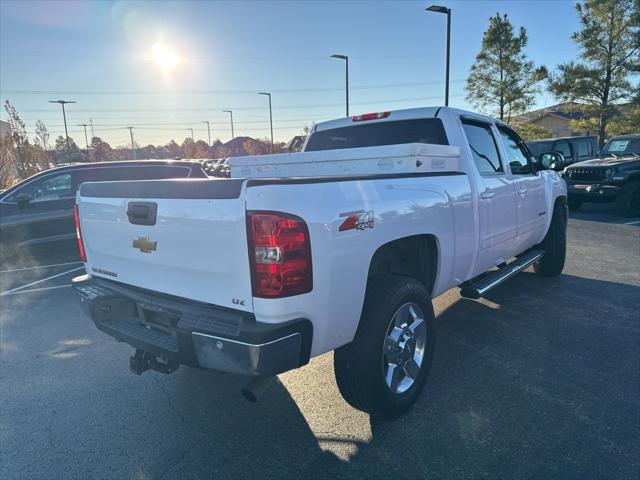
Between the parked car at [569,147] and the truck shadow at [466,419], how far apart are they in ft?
43.0

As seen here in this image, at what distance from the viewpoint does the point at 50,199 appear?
7.04 meters

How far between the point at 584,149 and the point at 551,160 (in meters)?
13.8

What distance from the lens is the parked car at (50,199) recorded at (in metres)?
6.86

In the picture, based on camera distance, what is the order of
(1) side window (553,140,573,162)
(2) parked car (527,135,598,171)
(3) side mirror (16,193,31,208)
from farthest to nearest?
(1) side window (553,140,573,162) → (2) parked car (527,135,598,171) → (3) side mirror (16,193,31,208)

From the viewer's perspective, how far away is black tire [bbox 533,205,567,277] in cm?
574

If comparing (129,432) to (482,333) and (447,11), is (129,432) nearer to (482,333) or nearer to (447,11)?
(482,333)

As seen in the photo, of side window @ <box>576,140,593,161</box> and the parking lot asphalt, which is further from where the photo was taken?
side window @ <box>576,140,593,161</box>

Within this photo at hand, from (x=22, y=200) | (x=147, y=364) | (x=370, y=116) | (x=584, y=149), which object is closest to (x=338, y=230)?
(x=147, y=364)

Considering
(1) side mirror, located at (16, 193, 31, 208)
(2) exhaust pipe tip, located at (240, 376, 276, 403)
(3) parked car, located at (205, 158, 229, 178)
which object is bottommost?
(2) exhaust pipe tip, located at (240, 376, 276, 403)

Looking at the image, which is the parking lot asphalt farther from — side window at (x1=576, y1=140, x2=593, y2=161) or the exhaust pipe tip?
side window at (x1=576, y1=140, x2=593, y2=161)

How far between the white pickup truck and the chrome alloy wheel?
1cm

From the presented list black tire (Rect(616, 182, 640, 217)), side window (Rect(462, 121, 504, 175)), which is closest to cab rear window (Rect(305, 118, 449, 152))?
side window (Rect(462, 121, 504, 175))

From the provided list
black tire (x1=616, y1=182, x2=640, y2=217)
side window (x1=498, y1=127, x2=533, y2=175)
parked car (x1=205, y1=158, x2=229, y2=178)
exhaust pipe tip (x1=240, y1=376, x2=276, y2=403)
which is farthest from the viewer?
black tire (x1=616, y1=182, x2=640, y2=217)

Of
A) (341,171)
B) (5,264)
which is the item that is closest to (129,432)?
(341,171)
